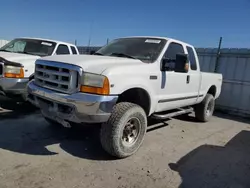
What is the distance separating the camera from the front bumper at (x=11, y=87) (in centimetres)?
573

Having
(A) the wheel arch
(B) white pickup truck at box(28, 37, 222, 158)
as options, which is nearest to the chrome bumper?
(B) white pickup truck at box(28, 37, 222, 158)

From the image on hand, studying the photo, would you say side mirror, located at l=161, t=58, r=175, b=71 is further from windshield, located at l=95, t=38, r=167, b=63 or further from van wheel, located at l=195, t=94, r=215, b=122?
van wheel, located at l=195, t=94, r=215, b=122

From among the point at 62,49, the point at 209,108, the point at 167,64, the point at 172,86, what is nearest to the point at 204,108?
the point at 209,108

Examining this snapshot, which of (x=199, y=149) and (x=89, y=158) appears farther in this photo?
(x=199, y=149)

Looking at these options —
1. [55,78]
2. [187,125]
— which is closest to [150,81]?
[55,78]

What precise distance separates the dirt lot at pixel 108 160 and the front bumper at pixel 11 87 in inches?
23.0

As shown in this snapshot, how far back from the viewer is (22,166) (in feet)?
11.5

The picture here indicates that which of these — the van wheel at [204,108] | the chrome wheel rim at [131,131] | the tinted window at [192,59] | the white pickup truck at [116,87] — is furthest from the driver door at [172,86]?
the van wheel at [204,108]

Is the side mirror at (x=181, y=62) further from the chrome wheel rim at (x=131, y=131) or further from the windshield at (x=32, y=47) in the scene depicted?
the windshield at (x=32, y=47)

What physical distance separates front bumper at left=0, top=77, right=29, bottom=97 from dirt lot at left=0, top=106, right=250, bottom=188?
1.92 ft

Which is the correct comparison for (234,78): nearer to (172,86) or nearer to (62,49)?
(172,86)

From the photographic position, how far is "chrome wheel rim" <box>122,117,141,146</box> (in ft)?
13.7

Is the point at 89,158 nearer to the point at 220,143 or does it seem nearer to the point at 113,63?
the point at 113,63

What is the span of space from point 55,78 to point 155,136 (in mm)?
2563
